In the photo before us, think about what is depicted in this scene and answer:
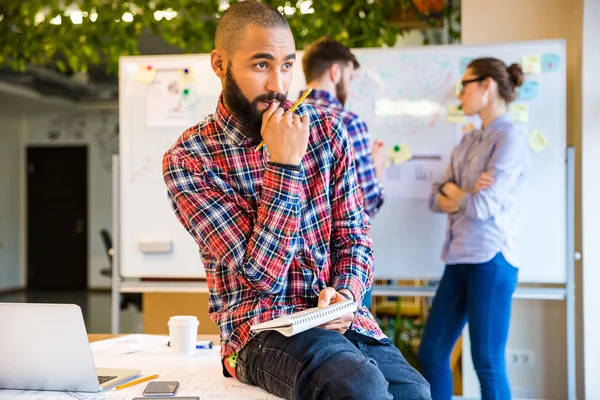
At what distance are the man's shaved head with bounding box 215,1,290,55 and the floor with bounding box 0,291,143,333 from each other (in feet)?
16.6

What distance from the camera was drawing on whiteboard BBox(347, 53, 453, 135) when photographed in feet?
10.3

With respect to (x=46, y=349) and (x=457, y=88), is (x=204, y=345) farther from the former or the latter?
(x=457, y=88)

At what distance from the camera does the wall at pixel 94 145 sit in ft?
34.3

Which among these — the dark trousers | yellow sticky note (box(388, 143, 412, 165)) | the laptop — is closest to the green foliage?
yellow sticky note (box(388, 143, 412, 165))

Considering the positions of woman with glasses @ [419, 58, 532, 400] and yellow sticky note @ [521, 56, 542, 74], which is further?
yellow sticky note @ [521, 56, 542, 74]

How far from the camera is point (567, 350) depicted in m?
3.02

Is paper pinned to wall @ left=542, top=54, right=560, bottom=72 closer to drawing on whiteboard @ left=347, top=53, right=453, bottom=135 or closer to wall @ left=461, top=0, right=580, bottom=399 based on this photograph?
wall @ left=461, top=0, right=580, bottom=399

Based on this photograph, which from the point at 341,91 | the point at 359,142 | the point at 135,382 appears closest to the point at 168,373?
the point at 135,382

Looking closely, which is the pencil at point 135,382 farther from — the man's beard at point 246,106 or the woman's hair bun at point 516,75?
the woman's hair bun at point 516,75

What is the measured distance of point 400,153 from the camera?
317 centimetres

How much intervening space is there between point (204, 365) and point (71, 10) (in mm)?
4488

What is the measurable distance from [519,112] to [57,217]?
9010 mm

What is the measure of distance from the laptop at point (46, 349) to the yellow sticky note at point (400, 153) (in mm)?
1996

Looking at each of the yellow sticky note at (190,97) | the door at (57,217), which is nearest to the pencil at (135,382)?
the yellow sticky note at (190,97)
